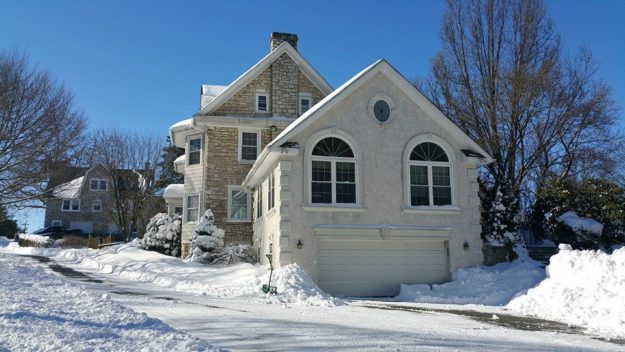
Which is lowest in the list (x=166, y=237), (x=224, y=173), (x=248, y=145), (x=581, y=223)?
(x=166, y=237)

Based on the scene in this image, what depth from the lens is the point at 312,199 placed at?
16.2 m

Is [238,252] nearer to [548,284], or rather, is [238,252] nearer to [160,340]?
[548,284]

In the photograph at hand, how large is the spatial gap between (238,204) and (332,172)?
795 centimetres

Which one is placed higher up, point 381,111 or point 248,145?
point 248,145

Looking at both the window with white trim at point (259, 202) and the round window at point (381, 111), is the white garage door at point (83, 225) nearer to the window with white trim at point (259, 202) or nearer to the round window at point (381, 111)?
the window with white trim at point (259, 202)

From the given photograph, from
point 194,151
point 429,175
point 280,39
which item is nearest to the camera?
point 429,175

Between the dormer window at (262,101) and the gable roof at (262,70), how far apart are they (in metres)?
0.75

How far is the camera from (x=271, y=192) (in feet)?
58.9

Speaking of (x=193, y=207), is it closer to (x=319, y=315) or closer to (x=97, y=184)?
(x=319, y=315)

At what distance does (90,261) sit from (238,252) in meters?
8.95

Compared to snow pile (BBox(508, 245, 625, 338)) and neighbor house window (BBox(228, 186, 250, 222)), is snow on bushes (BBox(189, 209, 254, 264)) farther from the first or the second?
snow pile (BBox(508, 245, 625, 338))

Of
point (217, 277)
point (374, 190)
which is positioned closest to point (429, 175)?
point (374, 190)

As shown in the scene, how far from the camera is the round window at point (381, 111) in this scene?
56.1 feet

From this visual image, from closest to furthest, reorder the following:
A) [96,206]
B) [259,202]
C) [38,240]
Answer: [259,202]
[38,240]
[96,206]
